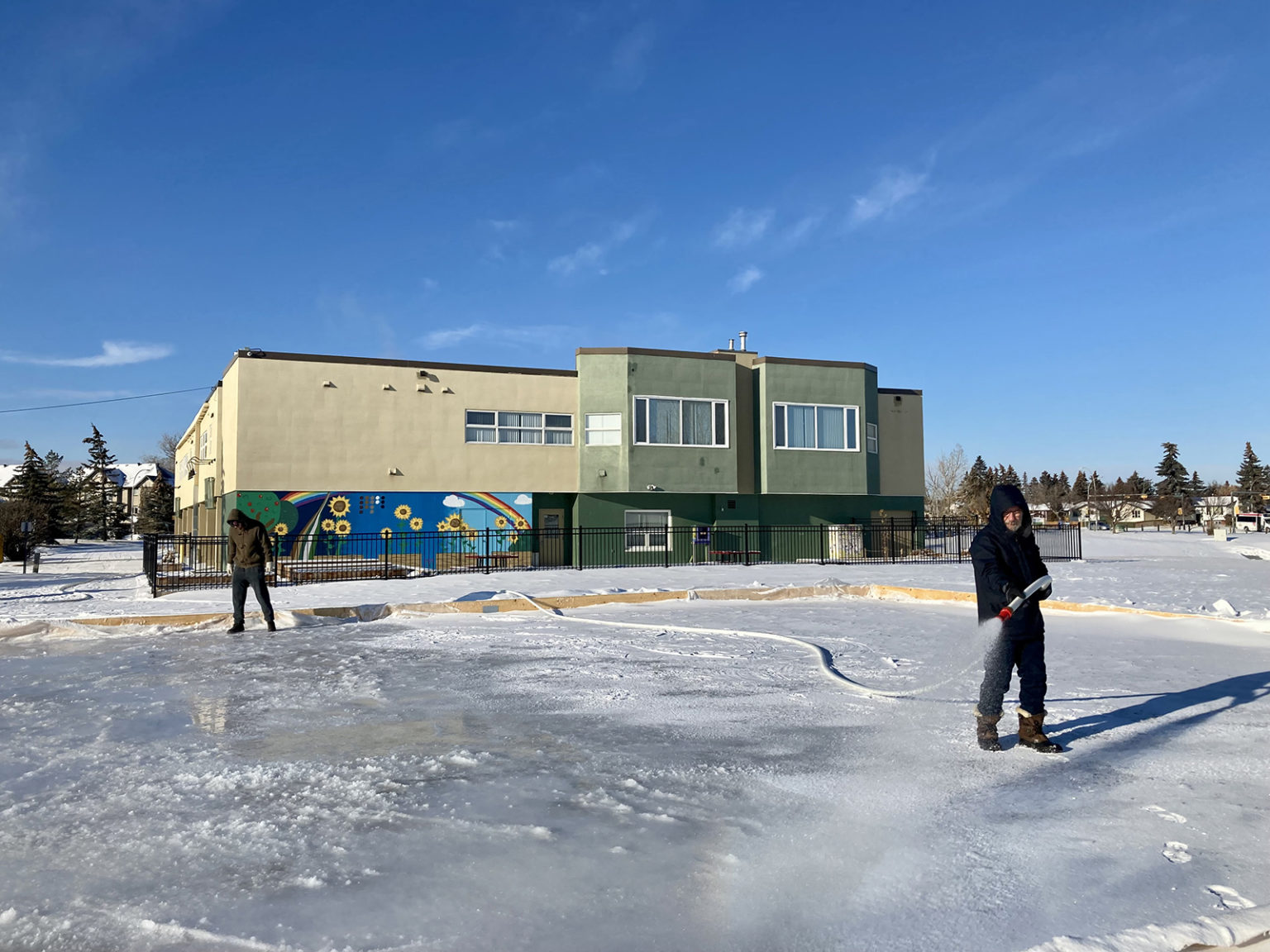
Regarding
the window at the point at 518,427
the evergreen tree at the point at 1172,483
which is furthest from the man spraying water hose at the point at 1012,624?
the evergreen tree at the point at 1172,483

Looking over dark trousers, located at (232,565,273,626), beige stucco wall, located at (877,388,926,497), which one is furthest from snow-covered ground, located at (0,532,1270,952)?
beige stucco wall, located at (877,388,926,497)

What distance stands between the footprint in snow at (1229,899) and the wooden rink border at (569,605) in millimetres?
9834

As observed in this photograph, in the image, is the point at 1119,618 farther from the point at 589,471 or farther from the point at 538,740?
the point at 589,471

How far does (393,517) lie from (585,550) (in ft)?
20.7

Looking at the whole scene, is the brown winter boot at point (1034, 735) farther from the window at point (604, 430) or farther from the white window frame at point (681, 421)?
the window at point (604, 430)

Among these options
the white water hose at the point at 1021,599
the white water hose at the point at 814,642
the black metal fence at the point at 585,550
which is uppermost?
the white water hose at the point at 1021,599

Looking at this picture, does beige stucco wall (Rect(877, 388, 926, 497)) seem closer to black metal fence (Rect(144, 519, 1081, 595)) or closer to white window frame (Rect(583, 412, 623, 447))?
black metal fence (Rect(144, 519, 1081, 595))

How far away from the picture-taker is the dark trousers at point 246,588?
12.0m

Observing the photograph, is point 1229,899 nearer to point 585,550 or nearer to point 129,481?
point 585,550

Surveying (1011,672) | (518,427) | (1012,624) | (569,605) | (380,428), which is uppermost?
(518,427)

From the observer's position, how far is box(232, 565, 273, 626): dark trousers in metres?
12.0

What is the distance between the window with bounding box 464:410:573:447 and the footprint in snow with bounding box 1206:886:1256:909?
90.5ft

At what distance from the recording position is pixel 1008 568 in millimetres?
5609

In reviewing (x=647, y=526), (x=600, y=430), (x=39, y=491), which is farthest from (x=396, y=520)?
(x=39, y=491)
